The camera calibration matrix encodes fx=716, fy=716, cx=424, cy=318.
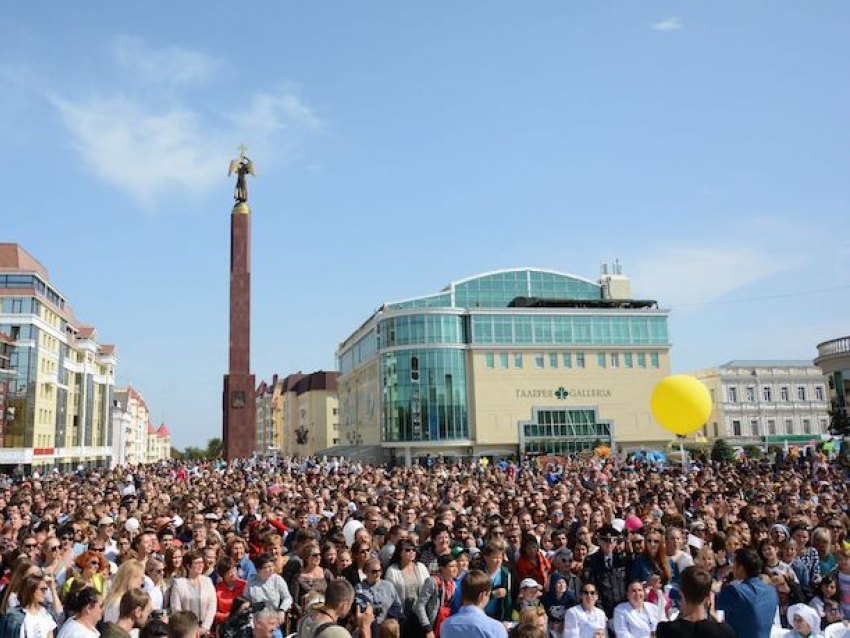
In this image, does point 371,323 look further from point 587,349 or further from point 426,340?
point 587,349

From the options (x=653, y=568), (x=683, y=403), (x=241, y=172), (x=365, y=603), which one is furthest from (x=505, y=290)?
(x=365, y=603)

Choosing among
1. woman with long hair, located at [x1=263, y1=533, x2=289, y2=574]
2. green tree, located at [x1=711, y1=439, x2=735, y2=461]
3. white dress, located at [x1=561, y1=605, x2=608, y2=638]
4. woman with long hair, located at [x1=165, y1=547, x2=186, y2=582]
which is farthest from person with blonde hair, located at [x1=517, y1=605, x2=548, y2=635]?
green tree, located at [x1=711, y1=439, x2=735, y2=461]

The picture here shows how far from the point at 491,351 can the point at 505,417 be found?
5553 millimetres

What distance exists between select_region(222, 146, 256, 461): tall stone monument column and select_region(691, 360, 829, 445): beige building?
4972cm

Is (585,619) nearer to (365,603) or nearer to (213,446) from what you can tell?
(365,603)

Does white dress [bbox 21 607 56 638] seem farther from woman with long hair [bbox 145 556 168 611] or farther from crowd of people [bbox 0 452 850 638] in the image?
woman with long hair [bbox 145 556 168 611]

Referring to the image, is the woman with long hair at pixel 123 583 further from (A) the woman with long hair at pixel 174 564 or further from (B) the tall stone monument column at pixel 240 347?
(B) the tall stone monument column at pixel 240 347

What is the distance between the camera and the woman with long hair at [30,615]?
5.45m

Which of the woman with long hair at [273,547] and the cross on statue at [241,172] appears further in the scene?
the cross on statue at [241,172]

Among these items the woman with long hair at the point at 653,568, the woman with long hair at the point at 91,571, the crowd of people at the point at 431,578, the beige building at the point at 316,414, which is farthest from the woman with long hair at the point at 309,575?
the beige building at the point at 316,414

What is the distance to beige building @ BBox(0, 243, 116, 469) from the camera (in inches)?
1969

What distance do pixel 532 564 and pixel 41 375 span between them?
5492 centimetres

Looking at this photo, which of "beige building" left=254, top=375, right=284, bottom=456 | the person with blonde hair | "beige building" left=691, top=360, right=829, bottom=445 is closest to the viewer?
the person with blonde hair

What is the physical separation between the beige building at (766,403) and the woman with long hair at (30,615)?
73513 mm
